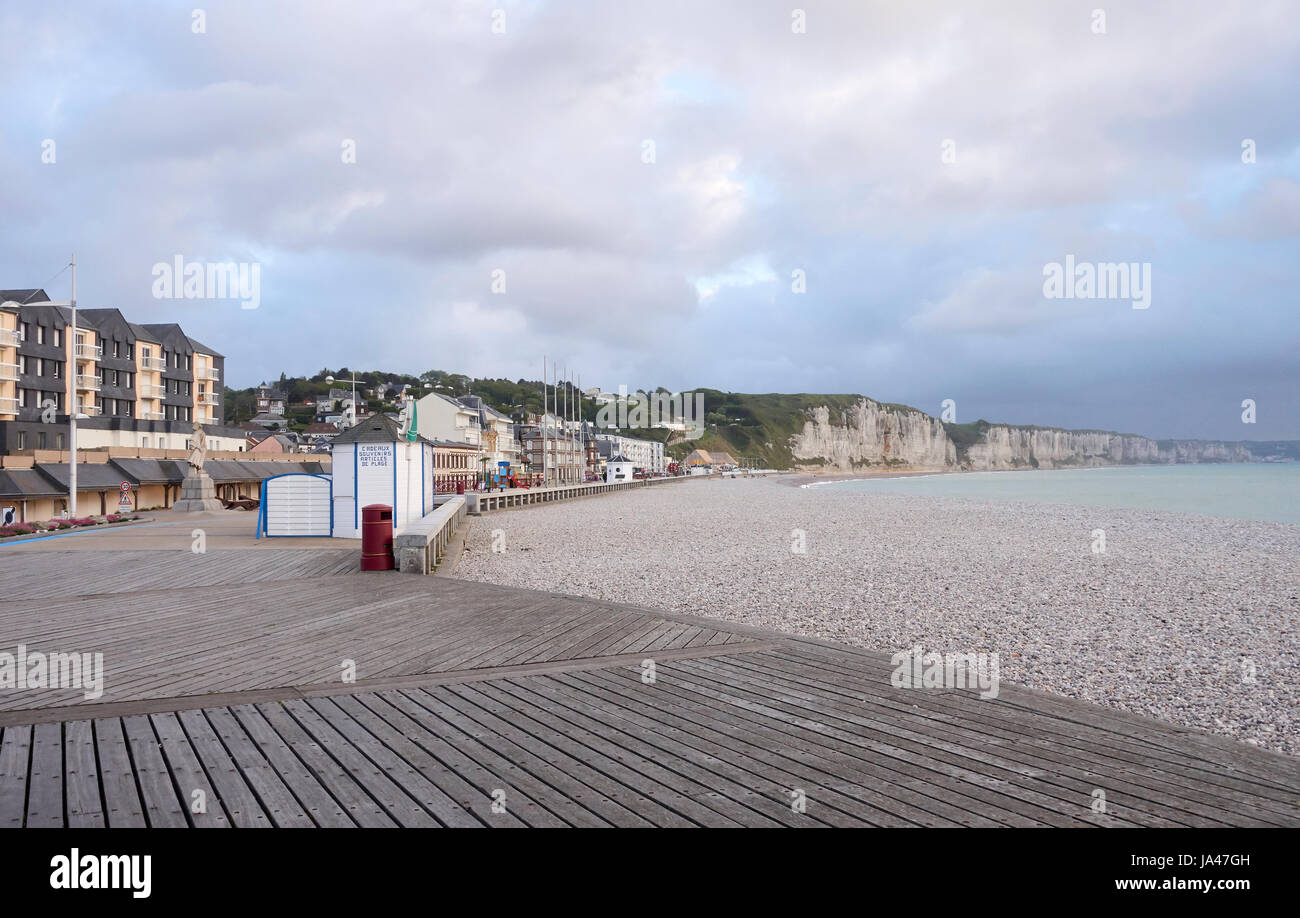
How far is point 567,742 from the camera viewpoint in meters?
4.39

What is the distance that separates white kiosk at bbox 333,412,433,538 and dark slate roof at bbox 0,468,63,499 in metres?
24.3

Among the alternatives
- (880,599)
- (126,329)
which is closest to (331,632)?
(880,599)

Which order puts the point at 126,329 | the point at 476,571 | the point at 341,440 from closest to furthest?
1. the point at 476,571
2. the point at 341,440
3. the point at 126,329

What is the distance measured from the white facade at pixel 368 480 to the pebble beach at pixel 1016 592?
8.24 ft

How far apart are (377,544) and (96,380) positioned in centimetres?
5696

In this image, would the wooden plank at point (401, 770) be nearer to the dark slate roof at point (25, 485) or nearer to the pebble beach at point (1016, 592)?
the pebble beach at point (1016, 592)

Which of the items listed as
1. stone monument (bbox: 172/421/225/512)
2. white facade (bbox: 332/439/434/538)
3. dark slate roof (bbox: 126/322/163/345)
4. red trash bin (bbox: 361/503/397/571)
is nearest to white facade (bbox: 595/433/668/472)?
dark slate roof (bbox: 126/322/163/345)

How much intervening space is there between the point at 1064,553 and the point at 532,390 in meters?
175

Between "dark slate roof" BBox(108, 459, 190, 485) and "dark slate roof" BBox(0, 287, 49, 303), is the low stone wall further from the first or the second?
"dark slate roof" BBox(0, 287, 49, 303)

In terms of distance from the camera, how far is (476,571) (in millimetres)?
14844

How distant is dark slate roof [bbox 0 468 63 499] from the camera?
106ft

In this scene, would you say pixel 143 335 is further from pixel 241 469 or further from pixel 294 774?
pixel 294 774

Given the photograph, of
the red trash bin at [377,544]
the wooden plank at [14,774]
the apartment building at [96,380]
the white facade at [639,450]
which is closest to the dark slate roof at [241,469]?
the apartment building at [96,380]
